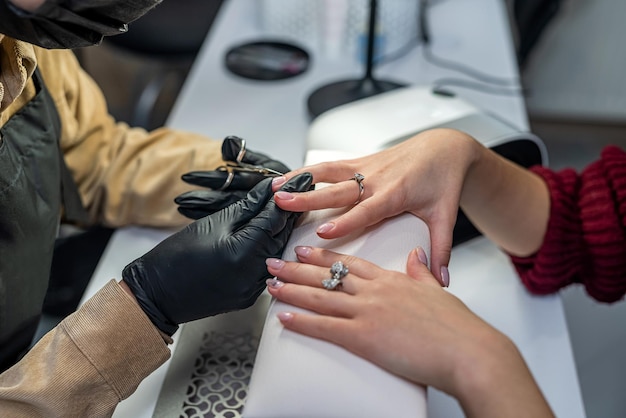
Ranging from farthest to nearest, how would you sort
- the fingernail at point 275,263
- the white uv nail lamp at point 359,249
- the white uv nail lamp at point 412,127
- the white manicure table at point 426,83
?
the white uv nail lamp at point 412,127 → the white manicure table at point 426,83 → the fingernail at point 275,263 → the white uv nail lamp at point 359,249

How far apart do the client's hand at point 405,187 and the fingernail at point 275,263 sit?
0.18 ft

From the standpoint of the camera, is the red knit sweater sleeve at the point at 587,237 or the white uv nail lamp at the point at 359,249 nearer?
the white uv nail lamp at the point at 359,249

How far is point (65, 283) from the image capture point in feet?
3.58

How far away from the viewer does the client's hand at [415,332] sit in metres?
0.61

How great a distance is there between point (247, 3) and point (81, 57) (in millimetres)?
564

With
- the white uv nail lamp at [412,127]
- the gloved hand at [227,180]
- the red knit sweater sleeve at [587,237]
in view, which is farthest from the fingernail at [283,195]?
the red knit sweater sleeve at [587,237]

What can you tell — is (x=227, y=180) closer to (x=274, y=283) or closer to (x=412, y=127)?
(x=274, y=283)

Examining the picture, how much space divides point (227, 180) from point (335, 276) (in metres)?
0.23

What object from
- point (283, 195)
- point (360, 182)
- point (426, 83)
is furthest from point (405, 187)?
point (426, 83)

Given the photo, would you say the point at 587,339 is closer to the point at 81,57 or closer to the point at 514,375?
the point at 514,375

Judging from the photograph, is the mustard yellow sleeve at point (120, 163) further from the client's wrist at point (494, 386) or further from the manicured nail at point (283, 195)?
the client's wrist at point (494, 386)

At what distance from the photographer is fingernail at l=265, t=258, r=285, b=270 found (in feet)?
2.30

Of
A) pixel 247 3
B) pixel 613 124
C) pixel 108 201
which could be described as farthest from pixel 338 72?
pixel 613 124

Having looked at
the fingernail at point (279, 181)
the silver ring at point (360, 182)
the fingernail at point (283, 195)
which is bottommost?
the silver ring at point (360, 182)
